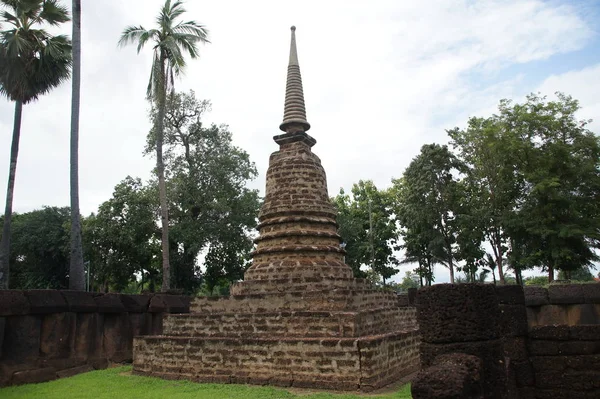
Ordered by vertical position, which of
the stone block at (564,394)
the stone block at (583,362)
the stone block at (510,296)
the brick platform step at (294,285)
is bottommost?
the stone block at (564,394)

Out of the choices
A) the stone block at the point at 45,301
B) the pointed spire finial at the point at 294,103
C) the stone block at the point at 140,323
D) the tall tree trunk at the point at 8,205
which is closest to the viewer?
the stone block at the point at 45,301

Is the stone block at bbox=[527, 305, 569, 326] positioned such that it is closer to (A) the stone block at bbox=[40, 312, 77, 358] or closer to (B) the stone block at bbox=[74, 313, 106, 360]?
(B) the stone block at bbox=[74, 313, 106, 360]

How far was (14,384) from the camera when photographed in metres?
8.80

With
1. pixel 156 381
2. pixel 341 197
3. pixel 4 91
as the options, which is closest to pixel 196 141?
pixel 4 91

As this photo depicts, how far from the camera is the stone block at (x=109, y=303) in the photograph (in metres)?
11.5

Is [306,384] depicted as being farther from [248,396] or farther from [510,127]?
A: [510,127]

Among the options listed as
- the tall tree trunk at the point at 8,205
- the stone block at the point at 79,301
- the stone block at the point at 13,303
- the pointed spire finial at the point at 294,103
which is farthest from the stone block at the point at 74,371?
the pointed spire finial at the point at 294,103

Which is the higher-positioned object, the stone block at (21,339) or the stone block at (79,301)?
the stone block at (79,301)

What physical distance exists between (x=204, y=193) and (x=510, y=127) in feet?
56.9

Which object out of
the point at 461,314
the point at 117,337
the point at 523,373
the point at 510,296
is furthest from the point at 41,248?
the point at 461,314

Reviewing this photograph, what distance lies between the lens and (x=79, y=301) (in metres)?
10.7

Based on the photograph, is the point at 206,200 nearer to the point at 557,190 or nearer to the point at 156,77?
the point at 156,77

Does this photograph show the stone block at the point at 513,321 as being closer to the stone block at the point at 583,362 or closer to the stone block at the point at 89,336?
the stone block at the point at 583,362

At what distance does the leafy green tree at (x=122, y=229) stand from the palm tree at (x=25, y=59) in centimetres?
904
